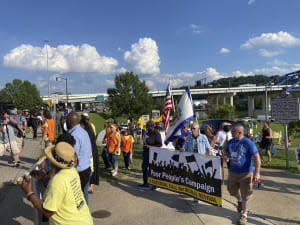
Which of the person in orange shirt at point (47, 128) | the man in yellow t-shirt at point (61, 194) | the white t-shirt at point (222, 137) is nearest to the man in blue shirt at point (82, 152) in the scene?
the man in yellow t-shirt at point (61, 194)

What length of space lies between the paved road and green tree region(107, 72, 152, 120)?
31.9m

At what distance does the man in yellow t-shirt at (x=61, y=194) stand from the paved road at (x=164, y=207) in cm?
230

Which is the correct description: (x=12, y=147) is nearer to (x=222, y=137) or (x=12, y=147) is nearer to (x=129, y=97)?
(x=222, y=137)

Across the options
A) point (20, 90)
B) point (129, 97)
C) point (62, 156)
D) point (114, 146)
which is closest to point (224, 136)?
point (114, 146)

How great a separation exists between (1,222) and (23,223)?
0.41 metres

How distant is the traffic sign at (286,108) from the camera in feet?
27.0

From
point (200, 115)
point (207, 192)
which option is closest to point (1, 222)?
point (207, 192)

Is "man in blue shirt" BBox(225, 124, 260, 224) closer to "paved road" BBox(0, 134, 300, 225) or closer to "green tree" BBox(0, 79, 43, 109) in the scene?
"paved road" BBox(0, 134, 300, 225)

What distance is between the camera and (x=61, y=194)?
2.19 m

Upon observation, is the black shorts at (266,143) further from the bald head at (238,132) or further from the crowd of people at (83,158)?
the bald head at (238,132)

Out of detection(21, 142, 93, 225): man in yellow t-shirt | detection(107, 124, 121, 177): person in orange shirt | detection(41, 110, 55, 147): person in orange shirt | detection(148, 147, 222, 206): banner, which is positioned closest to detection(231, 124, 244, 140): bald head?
detection(148, 147, 222, 206): banner

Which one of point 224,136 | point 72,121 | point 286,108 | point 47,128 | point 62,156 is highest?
point 286,108

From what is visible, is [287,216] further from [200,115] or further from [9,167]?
[200,115]

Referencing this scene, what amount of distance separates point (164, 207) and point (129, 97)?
3381 centimetres
